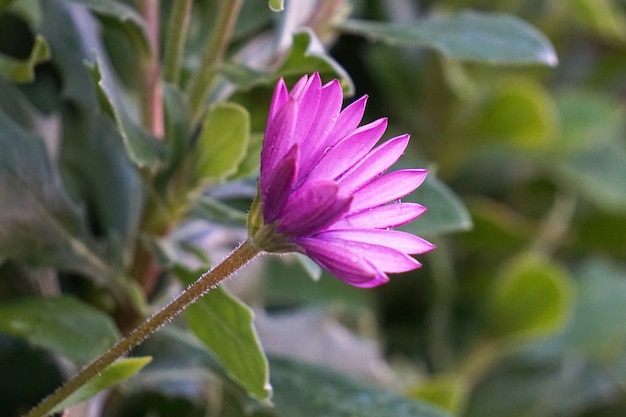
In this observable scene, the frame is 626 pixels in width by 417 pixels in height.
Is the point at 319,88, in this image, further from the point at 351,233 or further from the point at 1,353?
the point at 1,353

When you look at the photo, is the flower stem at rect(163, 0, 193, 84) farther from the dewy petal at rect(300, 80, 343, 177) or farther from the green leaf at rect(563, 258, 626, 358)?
the green leaf at rect(563, 258, 626, 358)

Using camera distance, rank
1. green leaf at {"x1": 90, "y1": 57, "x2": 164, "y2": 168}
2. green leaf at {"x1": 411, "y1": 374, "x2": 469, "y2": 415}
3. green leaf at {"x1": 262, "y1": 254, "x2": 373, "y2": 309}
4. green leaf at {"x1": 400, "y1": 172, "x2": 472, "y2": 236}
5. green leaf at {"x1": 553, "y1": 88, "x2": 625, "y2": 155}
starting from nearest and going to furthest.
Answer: green leaf at {"x1": 90, "y1": 57, "x2": 164, "y2": 168} → green leaf at {"x1": 400, "y1": 172, "x2": 472, "y2": 236} → green leaf at {"x1": 411, "y1": 374, "x2": 469, "y2": 415} → green leaf at {"x1": 262, "y1": 254, "x2": 373, "y2": 309} → green leaf at {"x1": 553, "y1": 88, "x2": 625, "y2": 155}

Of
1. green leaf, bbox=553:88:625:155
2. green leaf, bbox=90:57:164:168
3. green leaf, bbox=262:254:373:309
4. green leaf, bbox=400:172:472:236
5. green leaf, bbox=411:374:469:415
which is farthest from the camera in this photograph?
green leaf, bbox=553:88:625:155

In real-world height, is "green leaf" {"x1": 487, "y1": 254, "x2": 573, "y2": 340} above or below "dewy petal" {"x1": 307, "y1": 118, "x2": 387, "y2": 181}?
below

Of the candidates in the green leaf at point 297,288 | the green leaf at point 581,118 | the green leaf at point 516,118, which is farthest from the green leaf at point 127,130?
Result: the green leaf at point 581,118

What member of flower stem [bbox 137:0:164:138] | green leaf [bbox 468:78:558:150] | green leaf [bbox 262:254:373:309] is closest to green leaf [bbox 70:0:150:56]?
flower stem [bbox 137:0:164:138]

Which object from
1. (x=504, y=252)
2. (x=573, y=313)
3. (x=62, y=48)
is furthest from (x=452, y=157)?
(x=62, y=48)

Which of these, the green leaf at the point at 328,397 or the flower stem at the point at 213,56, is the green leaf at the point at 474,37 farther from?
the green leaf at the point at 328,397
